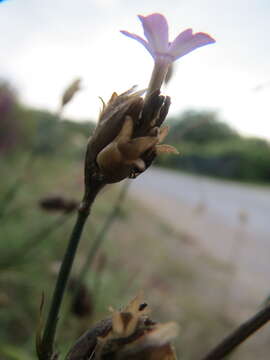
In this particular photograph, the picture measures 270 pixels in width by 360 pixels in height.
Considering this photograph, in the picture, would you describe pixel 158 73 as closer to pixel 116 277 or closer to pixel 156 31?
pixel 156 31

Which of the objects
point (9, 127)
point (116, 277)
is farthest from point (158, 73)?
Answer: point (9, 127)

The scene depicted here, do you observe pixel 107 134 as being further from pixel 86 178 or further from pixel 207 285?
pixel 207 285

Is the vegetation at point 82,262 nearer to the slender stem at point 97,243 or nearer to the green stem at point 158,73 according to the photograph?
the slender stem at point 97,243

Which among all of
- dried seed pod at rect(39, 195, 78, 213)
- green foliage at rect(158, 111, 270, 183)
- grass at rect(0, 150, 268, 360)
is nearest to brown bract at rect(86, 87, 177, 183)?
grass at rect(0, 150, 268, 360)

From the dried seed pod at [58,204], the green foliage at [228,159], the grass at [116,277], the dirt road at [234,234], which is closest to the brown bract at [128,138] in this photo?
the grass at [116,277]

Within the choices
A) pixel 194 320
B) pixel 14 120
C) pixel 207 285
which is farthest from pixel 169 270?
pixel 14 120

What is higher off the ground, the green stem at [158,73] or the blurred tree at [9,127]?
the green stem at [158,73]

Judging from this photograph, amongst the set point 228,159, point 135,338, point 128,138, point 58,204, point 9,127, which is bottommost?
point 228,159

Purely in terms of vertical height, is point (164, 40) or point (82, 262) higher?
point (164, 40)
